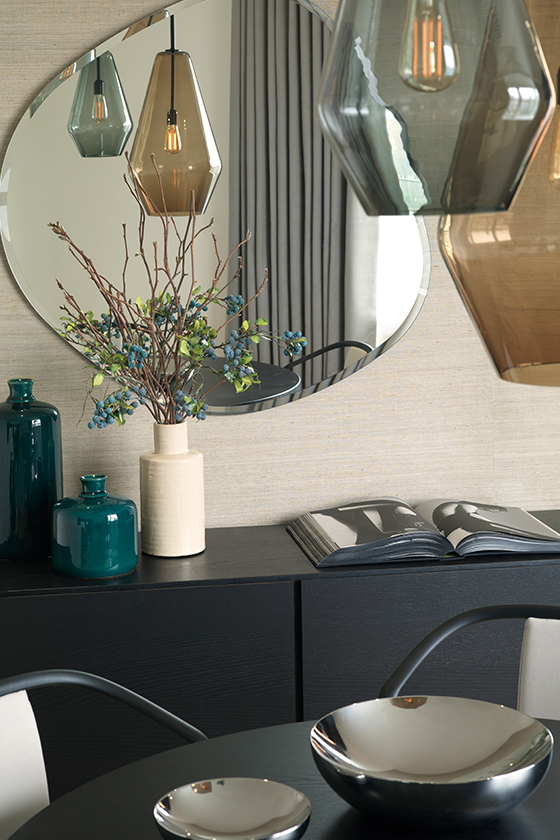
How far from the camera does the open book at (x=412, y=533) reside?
1953 millimetres

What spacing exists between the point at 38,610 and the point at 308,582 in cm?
58

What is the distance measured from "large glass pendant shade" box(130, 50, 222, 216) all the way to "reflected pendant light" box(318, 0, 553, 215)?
1235 millimetres

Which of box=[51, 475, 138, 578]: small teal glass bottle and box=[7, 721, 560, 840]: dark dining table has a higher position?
box=[51, 475, 138, 578]: small teal glass bottle

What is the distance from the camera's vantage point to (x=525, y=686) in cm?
145

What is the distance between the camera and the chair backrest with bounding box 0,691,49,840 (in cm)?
116

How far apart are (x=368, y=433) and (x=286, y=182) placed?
0.68m

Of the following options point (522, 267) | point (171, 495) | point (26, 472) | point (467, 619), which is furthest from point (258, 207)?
point (522, 267)

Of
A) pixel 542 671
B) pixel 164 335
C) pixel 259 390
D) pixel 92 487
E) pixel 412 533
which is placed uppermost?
pixel 164 335

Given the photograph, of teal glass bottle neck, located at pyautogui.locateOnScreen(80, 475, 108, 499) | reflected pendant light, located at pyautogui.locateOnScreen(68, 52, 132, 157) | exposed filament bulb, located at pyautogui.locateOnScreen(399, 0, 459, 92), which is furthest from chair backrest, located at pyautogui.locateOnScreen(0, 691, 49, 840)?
reflected pendant light, located at pyautogui.locateOnScreen(68, 52, 132, 157)

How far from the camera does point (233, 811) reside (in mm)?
945

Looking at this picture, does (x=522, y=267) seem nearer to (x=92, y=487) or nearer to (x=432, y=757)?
(x=432, y=757)

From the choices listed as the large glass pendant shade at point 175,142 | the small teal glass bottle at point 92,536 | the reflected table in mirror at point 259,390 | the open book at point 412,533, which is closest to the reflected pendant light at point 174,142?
the large glass pendant shade at point 175,142

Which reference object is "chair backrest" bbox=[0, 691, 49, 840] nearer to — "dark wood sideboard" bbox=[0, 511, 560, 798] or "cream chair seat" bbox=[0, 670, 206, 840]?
"cream chair seat" bbox=[0, 670, 206, 840]

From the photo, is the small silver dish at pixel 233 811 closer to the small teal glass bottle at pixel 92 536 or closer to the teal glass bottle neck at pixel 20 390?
the small teal glass bottle at pixel 92 536
